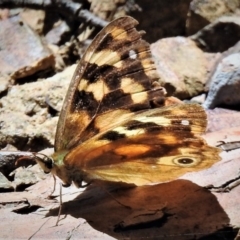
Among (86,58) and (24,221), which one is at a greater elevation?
(86,58)

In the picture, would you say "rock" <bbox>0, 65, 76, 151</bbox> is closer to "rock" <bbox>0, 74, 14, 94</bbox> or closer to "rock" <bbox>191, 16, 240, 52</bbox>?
"rock" <bbox>0, 74, 14, 94</bbox>

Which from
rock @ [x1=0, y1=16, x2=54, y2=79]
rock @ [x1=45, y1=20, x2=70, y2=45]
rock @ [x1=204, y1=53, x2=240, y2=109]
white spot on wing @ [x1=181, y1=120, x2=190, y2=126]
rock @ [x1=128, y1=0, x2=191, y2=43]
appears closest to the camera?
white spot on wing @ [x1=181, y1=120, x2=190, y2=126]

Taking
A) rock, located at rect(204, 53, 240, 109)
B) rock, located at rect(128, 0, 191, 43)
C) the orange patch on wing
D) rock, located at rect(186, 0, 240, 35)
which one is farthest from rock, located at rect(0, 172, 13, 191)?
rock, located at rect(186, 0, 240, 35)

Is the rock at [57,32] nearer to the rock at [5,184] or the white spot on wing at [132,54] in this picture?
the rock at [5,184]

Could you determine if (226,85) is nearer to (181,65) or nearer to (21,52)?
(181,65)

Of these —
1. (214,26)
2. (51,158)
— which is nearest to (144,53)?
(51,158)

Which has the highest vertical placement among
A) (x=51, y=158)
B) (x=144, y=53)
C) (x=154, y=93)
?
(x=144, y=53)

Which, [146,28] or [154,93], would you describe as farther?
[146,28]

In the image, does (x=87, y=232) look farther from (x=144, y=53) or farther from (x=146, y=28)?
(x=146, y=28)
